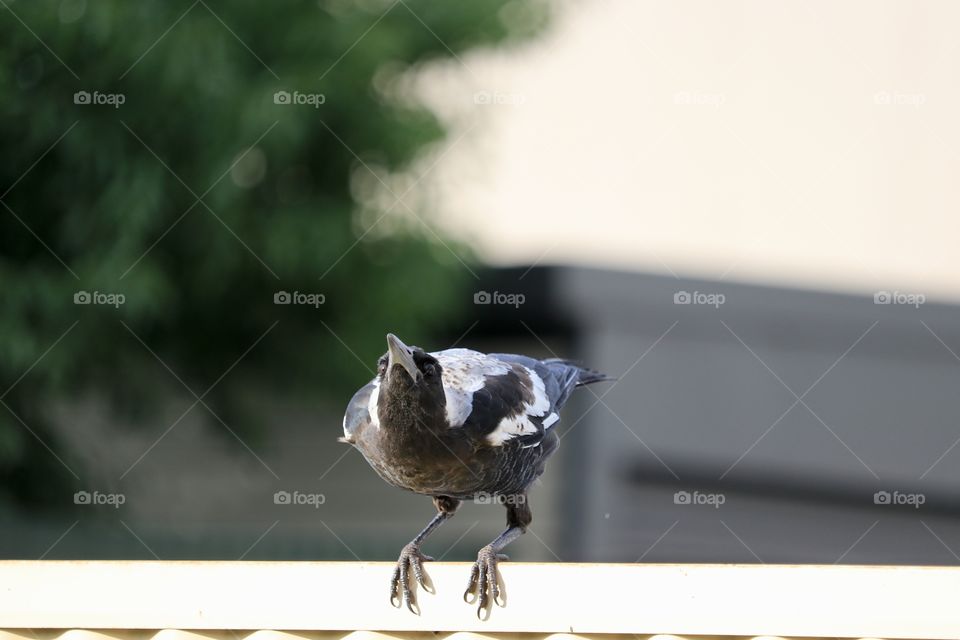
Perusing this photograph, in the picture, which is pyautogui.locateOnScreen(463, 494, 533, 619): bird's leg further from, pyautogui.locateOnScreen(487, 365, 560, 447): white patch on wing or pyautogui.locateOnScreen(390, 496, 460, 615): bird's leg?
pyautogui.locateOnScreen(487, 365, 560, 447): white patch on wing

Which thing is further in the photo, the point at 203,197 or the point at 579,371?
the point at 203,197

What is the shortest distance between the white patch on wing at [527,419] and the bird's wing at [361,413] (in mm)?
282

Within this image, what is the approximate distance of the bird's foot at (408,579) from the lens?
2.13 metres

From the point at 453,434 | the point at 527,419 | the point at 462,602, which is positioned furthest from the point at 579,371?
the point at 462,602

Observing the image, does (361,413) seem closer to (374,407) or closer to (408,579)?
(374,407)

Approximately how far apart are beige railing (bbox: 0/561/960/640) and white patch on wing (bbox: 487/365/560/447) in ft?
1.31

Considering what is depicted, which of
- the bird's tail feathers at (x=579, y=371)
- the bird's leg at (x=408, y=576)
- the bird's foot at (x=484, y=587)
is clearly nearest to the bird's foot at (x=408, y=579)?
the bird's leg at (x=408, y=576)

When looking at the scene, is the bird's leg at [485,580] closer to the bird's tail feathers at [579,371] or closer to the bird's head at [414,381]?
the bird's head at [414,381]

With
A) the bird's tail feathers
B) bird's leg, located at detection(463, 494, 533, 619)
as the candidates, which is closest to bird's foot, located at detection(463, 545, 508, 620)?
bird's leg, located at detection(463, 494, 533, 619)

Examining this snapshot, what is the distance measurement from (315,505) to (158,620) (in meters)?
7.07

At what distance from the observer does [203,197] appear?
6188mm

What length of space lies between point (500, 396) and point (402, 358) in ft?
1.36

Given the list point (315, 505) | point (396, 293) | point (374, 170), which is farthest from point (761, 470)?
point (315, 505)

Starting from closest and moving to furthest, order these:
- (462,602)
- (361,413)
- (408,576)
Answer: (462,602)
(408,576)
(361,413)
